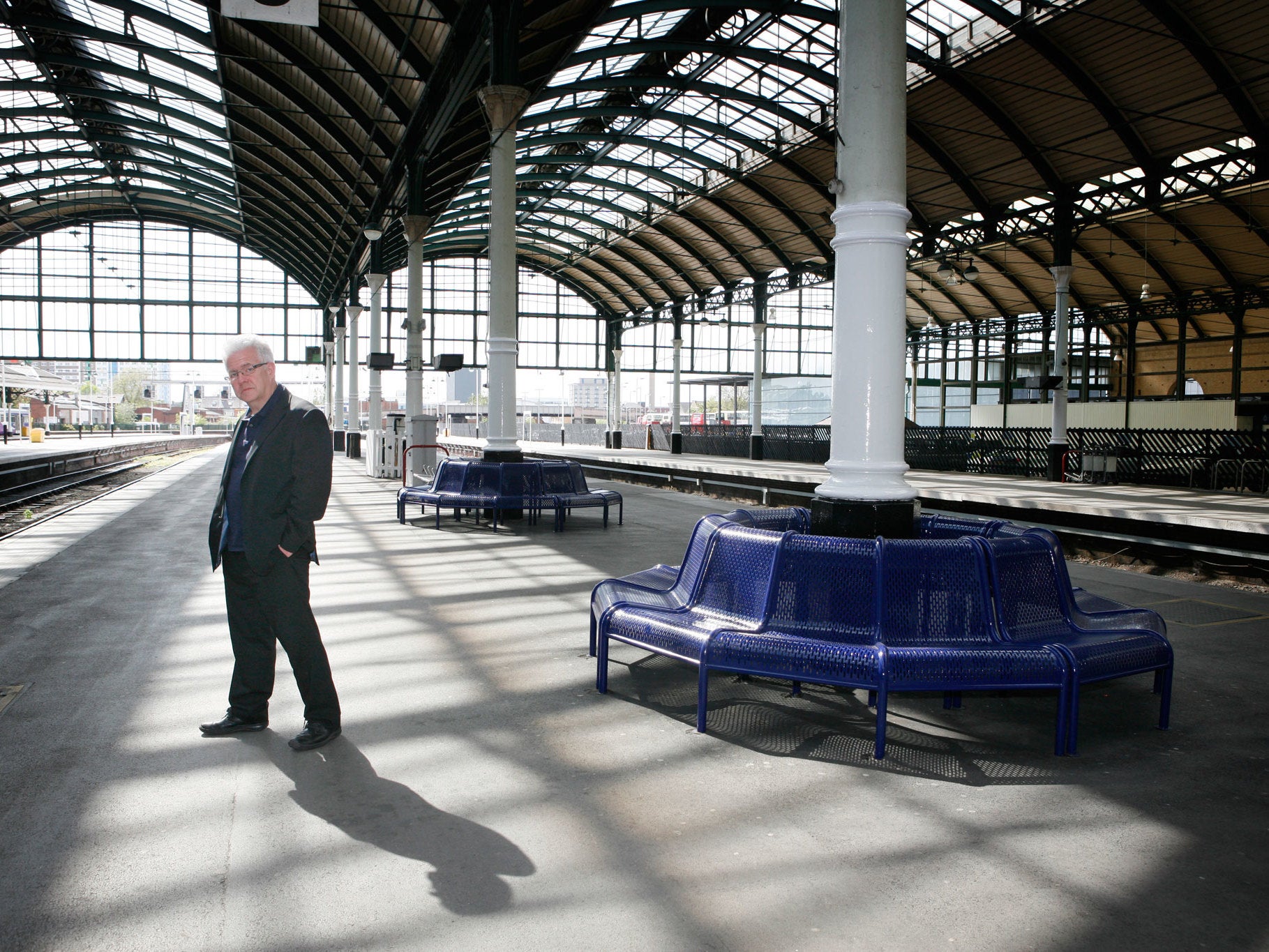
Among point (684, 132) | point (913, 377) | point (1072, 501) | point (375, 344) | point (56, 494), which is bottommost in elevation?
point (56, 494)

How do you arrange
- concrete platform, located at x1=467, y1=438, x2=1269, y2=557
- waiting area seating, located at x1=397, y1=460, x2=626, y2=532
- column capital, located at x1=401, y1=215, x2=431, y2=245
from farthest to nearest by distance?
column capital, located at x1=401, y1=215, x2=431, y2=245
waiting area seating, located at x1=397, y1=460, x2=626, y2=532
concrete platform, located at x1=467, y1=438, x2=1269, y2=557

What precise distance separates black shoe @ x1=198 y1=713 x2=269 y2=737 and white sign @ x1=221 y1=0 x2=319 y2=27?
5.14 metres

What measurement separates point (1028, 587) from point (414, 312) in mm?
18706

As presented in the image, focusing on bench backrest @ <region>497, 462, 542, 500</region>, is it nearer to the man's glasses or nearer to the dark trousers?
the dark trousers

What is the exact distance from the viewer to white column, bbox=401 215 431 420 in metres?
20.5

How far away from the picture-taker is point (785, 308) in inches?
1881

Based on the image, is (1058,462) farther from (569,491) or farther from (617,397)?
(617,397)

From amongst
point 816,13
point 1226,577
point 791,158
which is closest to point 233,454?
point 1226,577

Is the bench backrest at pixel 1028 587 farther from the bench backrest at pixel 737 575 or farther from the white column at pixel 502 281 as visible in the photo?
the white column at pixel 502 281

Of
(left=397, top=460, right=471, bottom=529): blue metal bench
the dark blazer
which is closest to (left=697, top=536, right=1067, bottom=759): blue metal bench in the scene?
the dark blazer

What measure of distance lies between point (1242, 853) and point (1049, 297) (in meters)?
39.9

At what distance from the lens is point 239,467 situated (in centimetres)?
398

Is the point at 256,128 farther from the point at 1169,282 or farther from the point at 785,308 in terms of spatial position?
the point at 1169,282

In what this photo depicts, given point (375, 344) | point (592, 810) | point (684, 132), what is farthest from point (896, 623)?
point (375, 344)
